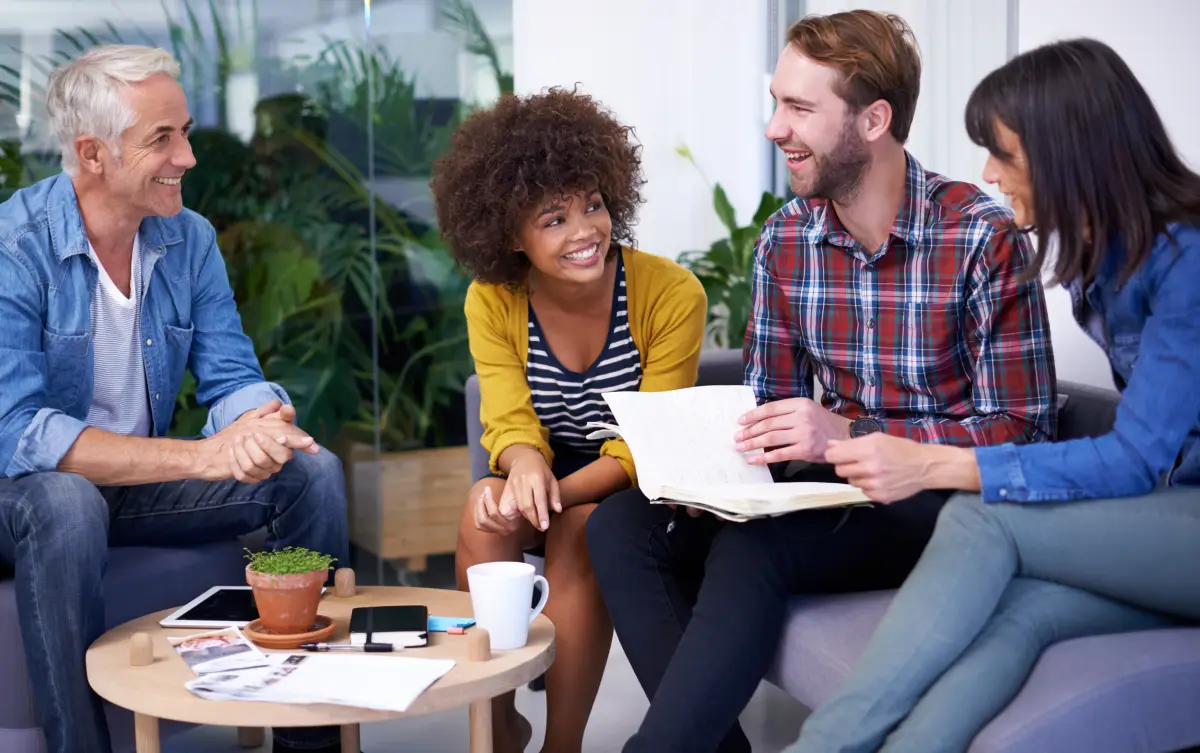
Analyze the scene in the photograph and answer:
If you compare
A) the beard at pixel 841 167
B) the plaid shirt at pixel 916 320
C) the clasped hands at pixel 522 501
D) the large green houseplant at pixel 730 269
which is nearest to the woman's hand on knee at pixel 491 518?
the clasped hands at pixel 522 501

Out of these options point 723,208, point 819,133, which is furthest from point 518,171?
point 723,208

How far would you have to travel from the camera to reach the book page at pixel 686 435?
6.09ft

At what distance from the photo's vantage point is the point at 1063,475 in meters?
1.56

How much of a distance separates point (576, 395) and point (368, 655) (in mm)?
753

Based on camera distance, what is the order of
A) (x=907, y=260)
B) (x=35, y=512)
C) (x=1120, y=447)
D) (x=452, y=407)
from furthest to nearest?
(x=452, y=407) < (x=907, y=260) < (x=35, y=512) < (x=1120, y=447)

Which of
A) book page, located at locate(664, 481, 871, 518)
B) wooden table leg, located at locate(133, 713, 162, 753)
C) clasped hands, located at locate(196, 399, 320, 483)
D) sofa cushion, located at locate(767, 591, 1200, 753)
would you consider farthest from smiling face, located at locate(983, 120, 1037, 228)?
wooden table leg, located at locate(133, 713, 162, 753)

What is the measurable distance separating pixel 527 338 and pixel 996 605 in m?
1.05

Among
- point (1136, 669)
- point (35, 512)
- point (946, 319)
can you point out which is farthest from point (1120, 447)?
point (35, 512)

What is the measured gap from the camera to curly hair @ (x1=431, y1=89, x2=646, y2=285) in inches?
86.0

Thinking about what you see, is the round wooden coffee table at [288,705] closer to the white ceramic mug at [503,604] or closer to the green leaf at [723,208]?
the white ceramic mug at [503,604]

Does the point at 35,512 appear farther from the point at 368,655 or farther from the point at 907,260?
the point at 907,260

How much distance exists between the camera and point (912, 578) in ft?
4.99

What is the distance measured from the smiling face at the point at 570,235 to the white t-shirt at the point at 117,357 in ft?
2.41

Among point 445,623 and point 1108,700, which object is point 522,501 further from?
point 1108,700
